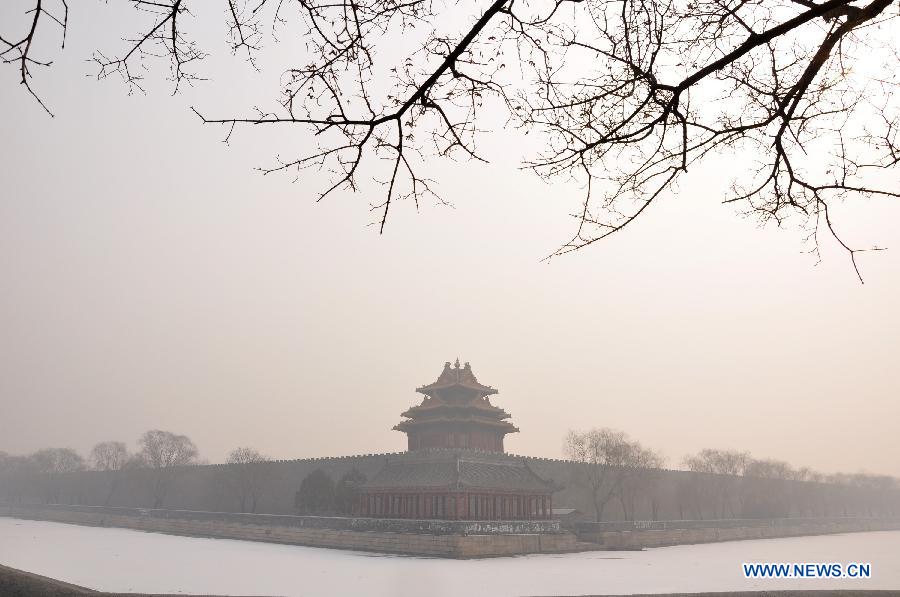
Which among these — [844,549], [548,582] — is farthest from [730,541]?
[548,582]

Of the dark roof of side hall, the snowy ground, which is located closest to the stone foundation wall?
the snowy ground

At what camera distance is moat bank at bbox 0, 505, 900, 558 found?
83.7 feet

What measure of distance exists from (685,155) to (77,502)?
62.7 meters

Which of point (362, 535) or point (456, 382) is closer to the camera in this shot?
point (362, 535)

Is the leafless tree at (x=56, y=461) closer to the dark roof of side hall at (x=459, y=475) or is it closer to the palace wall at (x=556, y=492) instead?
the palace wall at (x=556, y=492)

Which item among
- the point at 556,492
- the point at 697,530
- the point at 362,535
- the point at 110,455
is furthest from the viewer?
Answer: the point at 110,455

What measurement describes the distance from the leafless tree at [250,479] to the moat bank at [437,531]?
113 inches

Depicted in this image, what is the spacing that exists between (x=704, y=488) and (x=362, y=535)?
2747cm

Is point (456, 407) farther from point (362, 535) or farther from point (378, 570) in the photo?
point (378, 570)

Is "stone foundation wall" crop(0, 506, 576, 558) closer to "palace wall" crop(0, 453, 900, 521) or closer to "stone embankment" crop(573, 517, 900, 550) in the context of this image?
"stone embankment" crop(573, 517, 900, 550)

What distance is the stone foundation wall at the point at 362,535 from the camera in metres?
25.2

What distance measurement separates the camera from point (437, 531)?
25.4 metres

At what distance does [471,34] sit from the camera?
3262mm

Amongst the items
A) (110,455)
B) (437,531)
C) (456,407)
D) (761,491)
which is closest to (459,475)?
(437,531)
